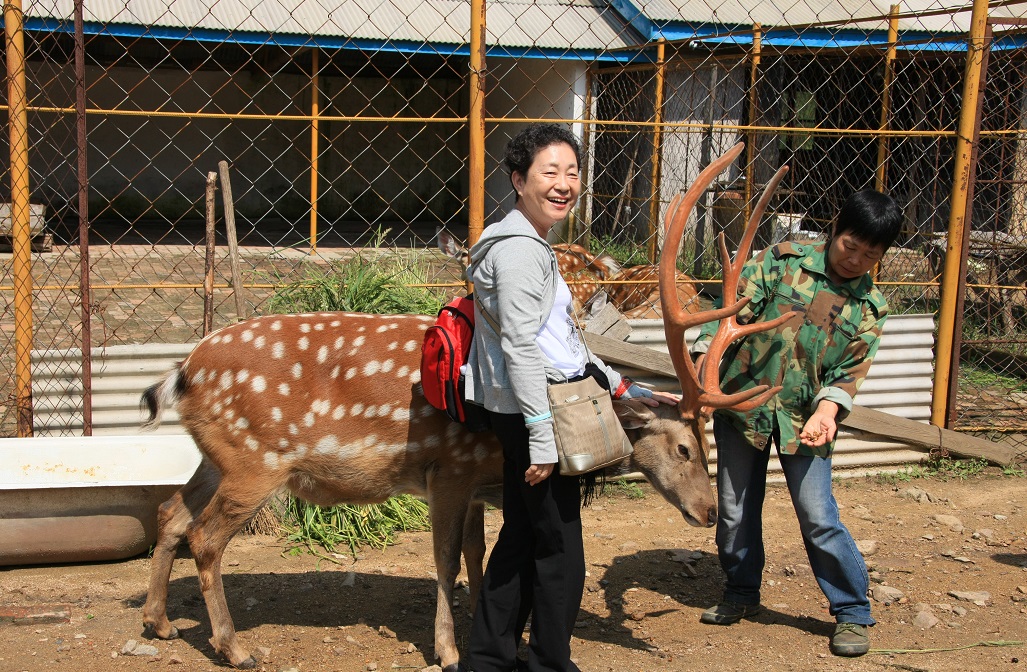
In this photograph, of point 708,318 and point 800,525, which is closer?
point 708,318

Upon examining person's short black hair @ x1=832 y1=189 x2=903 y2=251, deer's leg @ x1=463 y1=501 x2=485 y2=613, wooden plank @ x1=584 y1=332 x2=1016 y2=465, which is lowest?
deer's leg @ x1=463 y1=501 x2=485 y2=613

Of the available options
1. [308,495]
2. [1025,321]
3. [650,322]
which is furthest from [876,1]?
[308,495]

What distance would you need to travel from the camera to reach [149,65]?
17.0 m

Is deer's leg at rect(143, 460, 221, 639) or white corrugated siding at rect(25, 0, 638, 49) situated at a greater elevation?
white corrugated siding at rect(25, 0, 638, 49)

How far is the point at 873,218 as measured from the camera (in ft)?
12.3

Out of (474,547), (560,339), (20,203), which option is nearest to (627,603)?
(474,547)

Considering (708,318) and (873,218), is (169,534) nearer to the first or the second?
(708,318)

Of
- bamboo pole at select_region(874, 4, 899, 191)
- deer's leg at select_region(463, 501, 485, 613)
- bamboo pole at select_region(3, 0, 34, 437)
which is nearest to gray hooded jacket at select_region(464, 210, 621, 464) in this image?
deer's leg at select_region(463, 501, 485, 613)

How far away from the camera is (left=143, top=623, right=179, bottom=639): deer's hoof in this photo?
4.07m

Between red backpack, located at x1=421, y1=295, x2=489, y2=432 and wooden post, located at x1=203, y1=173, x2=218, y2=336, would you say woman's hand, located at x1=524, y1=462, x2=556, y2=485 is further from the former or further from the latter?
wooden post, located at x1=203, y1=173, x2=218, y2=336

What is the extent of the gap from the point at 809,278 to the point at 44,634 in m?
3.28

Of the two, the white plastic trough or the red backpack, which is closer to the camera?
the red backpack

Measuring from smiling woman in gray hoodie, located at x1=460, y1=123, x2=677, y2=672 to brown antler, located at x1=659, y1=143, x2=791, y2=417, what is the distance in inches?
14.1

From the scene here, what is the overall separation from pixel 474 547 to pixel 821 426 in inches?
56.7
